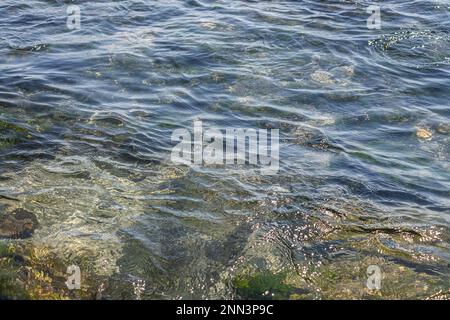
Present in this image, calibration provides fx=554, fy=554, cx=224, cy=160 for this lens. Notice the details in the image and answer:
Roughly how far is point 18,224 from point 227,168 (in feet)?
12.4

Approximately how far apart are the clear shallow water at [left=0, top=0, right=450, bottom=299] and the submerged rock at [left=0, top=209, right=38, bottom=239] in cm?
14

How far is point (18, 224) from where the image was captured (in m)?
8.12

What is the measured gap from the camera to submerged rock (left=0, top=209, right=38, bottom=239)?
7922 millimetres

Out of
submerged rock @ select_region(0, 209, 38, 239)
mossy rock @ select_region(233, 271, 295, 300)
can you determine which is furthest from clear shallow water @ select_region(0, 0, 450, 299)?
submerged rock @ select_region(0, 209, 38, 239)

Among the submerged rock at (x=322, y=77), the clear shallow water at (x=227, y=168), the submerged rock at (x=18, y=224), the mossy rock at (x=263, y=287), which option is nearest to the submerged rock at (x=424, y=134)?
the clear shallow water at (x=227, y=168)

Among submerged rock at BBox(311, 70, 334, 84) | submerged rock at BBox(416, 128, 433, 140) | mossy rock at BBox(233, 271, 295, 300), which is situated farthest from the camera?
submerged rock at BBox(311, 70, 334, 84)

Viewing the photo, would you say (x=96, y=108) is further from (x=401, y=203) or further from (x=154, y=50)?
(x=401, y=203)

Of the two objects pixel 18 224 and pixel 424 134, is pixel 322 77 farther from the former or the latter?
pixel 18 224

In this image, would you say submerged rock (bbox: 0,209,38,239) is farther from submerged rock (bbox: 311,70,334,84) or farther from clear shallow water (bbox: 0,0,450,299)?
submerged rock (bbox: 311,70,334,84)

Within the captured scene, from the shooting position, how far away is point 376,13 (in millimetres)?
18594

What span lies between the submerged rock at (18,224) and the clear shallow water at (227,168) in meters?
0.14

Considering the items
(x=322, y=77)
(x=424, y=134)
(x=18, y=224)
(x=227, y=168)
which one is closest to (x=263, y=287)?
(x=227, y=168)

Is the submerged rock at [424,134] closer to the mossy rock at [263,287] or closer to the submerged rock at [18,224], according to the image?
the mossy rock at [263,287]

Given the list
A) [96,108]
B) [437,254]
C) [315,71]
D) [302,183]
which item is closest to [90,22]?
[96,108]
